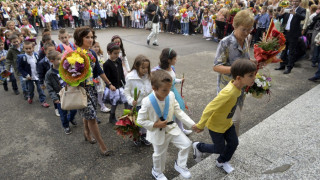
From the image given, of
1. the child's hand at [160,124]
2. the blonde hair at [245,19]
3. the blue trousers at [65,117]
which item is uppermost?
the blonde hair at [245,19]

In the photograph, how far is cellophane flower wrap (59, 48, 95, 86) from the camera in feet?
9.87

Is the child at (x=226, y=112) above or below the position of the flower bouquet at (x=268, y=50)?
below

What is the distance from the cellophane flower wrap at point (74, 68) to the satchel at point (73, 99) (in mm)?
125

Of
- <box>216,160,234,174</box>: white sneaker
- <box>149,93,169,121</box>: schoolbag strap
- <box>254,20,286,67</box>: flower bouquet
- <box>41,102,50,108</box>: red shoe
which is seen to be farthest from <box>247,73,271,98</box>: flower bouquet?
<box>41,102,50,108</box>: red shoe

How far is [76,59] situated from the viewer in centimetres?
298

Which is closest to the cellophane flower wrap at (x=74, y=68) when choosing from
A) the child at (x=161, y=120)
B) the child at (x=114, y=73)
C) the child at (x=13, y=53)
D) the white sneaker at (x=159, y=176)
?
the child at (x=161, y=120)

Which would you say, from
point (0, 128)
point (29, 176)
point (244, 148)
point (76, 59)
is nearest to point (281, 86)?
point (244, 148)

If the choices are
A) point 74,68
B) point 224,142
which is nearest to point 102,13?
point 74,68

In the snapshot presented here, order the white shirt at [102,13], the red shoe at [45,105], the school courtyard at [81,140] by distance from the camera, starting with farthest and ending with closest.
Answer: the white shirt at [102,13] < the red shoe at [45,105] < the school courtyard at [81,140]

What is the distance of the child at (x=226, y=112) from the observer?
Result: 2.59 metres

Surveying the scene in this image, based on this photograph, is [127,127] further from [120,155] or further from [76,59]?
[76,59]

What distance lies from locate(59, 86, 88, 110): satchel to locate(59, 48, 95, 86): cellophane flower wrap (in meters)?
0.12

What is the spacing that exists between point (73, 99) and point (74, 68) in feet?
1.44

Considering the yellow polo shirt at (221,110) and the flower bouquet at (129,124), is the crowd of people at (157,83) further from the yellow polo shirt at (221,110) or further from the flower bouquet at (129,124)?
the flower bouquet at (129,124)
